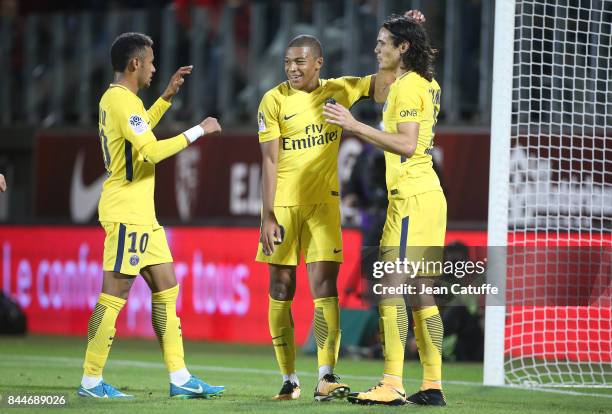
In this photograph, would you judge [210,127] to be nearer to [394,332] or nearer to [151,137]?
[151,137]

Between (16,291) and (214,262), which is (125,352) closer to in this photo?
(214,262)

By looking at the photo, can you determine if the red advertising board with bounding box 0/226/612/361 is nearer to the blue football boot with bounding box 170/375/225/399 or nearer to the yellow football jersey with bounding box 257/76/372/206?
the yellow football jersey with bounding box 257/76/372/206

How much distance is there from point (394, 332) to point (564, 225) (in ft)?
11.0

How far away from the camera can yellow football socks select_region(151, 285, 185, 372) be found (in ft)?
20.1

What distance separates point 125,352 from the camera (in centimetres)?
1014

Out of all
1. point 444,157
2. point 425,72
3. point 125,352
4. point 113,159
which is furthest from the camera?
point 444,157

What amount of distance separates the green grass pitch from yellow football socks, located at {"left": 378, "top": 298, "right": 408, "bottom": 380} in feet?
0.71

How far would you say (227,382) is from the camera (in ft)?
24.2

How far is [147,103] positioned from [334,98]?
7423mm

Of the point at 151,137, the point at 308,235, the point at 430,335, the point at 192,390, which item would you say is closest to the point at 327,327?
the point at 308,235

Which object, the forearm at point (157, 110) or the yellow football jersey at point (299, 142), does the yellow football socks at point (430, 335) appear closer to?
the yellow football jersey at point (299, 142)

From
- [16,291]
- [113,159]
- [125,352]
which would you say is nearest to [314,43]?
[113,159]

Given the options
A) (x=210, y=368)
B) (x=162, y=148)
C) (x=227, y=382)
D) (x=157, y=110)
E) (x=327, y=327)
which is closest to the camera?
(x=162, y=148)

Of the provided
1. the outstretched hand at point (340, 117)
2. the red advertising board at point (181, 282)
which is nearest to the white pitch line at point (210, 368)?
the red advertising board at point (181, 282)
